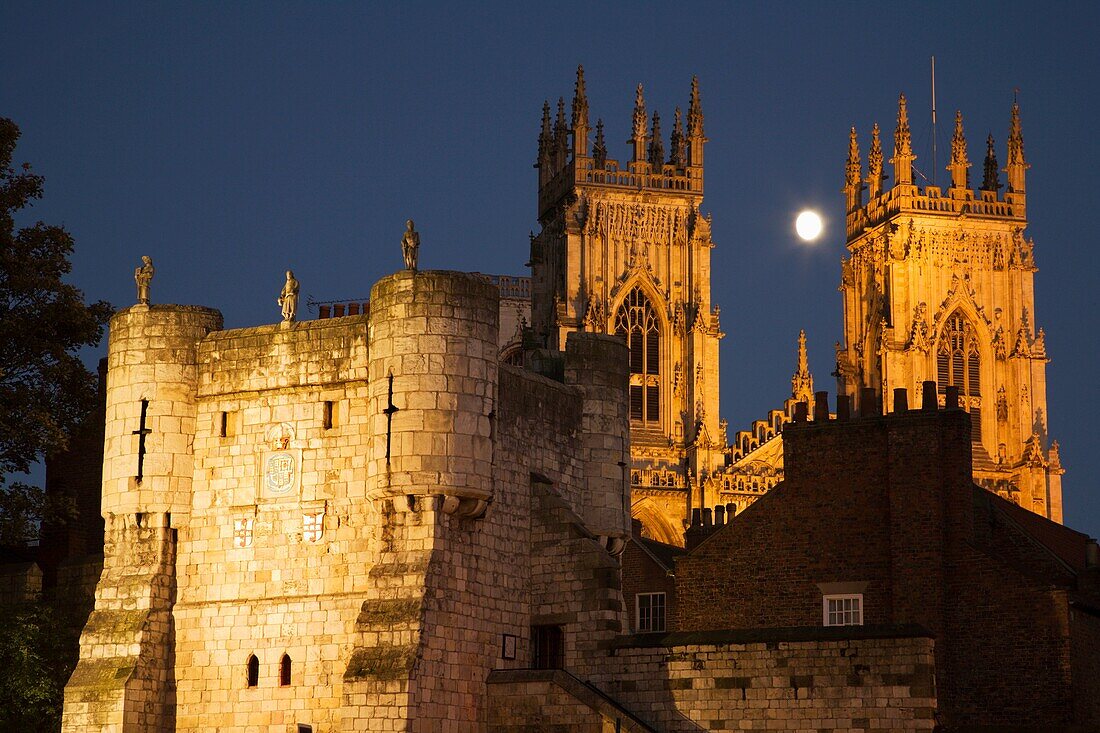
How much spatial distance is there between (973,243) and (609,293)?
59.7 feet

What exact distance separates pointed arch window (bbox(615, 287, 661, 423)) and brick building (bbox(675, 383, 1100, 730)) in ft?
173

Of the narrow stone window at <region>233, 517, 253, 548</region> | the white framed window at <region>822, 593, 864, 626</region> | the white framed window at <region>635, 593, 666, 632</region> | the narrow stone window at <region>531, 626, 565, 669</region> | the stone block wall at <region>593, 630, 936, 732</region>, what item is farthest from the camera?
the white framed window at <region>635, 593, 666, 632</region>

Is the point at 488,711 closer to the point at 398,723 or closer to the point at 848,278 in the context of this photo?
the point at 398,723

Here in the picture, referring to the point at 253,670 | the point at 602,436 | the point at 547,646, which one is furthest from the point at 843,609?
the point at 253,670

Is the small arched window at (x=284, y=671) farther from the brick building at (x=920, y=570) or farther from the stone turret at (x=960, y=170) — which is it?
the stone turret at (x=960, y=170)

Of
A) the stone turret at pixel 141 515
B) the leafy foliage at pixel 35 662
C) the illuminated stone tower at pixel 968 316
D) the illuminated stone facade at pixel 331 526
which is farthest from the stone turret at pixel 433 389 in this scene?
the illuminated stone tower at pixel 968 316

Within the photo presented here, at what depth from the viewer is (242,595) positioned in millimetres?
38219

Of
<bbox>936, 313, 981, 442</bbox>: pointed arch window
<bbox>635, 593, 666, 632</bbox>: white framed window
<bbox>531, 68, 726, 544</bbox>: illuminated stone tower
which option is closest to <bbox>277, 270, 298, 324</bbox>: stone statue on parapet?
<bbox>635, 593, 666, 632</bbox>: white framed window

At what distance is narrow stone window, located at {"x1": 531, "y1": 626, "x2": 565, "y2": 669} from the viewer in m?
38.9

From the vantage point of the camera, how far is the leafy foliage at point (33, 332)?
43.6 meters

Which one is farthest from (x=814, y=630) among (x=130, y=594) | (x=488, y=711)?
(x=130, y=594)

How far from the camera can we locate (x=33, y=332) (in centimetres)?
4472

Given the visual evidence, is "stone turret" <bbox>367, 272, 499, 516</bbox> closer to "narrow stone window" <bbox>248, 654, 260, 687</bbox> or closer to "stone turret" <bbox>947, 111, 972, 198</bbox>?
"narrow stone window" <bbox>248, 654, 260, 687</bbox>

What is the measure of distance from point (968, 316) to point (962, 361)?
215 cm
